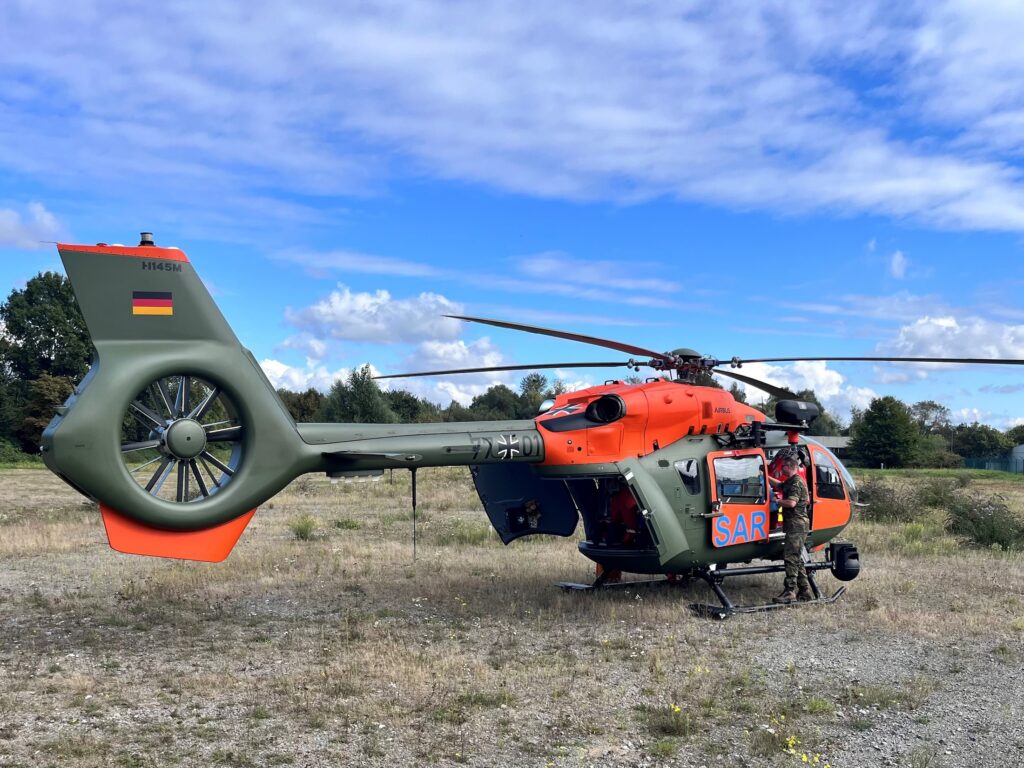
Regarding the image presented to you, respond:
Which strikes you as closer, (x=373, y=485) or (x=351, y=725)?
(x=351, y=725)

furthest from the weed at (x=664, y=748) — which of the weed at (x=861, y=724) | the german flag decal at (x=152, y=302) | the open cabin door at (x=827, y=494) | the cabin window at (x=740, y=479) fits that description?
the open cabin door at (x=827, y=494)

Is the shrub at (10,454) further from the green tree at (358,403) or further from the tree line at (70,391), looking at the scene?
the green tree at (358,403)

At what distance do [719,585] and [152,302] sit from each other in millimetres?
8071

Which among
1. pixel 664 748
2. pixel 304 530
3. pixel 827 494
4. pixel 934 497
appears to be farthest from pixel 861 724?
pixel 934 497

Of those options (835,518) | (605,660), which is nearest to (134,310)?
(605,660)

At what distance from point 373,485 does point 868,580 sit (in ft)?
79.0

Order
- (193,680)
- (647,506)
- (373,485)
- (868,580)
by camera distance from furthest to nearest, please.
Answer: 1. (373,485)
2. (868,580)
3. (647,506)
4. (193,680)

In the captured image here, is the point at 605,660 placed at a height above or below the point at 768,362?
below

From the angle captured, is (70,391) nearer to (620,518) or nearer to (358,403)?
(358,403)

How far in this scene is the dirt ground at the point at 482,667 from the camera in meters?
6.80

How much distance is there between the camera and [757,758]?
260 inches

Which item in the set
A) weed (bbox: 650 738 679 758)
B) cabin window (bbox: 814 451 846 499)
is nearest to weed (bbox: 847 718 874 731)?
weed (bbox: 650 738 679 758)

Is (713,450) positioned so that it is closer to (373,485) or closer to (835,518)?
(835,518)

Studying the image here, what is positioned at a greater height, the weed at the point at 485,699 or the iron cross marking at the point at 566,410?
the iron cross marking at the point at 566,410
